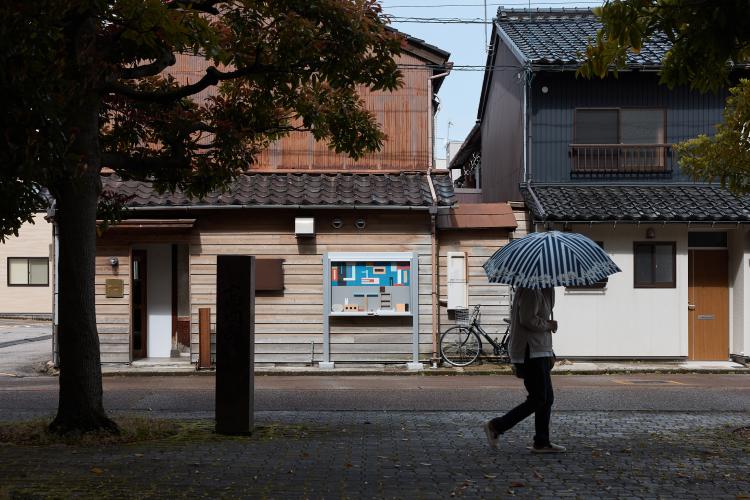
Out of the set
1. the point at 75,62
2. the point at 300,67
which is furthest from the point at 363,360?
the point at 75,62

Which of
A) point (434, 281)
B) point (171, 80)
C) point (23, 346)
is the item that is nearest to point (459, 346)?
point (434, 281)

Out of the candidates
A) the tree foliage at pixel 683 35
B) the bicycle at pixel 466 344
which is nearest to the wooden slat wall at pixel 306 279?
the bicycle at pixel 466 344

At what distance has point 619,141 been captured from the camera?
20.0 m

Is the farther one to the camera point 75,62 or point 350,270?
point 350,270

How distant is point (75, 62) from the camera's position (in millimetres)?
8102

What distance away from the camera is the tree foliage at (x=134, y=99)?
657 centimetres

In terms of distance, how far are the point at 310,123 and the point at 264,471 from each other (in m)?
4.74

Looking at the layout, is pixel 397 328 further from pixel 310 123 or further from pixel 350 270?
pixel 310 123

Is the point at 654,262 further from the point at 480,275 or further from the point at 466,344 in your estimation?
the point at 466,344

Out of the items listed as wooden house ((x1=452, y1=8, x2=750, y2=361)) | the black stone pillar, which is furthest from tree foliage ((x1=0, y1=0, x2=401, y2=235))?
wooden house ((x1=452, y1=8, x2=750, y2=361))

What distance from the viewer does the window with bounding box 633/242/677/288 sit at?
19.0 m

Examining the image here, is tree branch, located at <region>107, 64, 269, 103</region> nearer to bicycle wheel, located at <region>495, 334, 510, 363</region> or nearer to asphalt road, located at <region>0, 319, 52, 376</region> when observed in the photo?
asphalt road, located at <region>0, 319, 52, 376</region>

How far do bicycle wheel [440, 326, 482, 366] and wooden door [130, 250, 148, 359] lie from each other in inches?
251

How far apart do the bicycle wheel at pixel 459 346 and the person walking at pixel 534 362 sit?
10245mm
